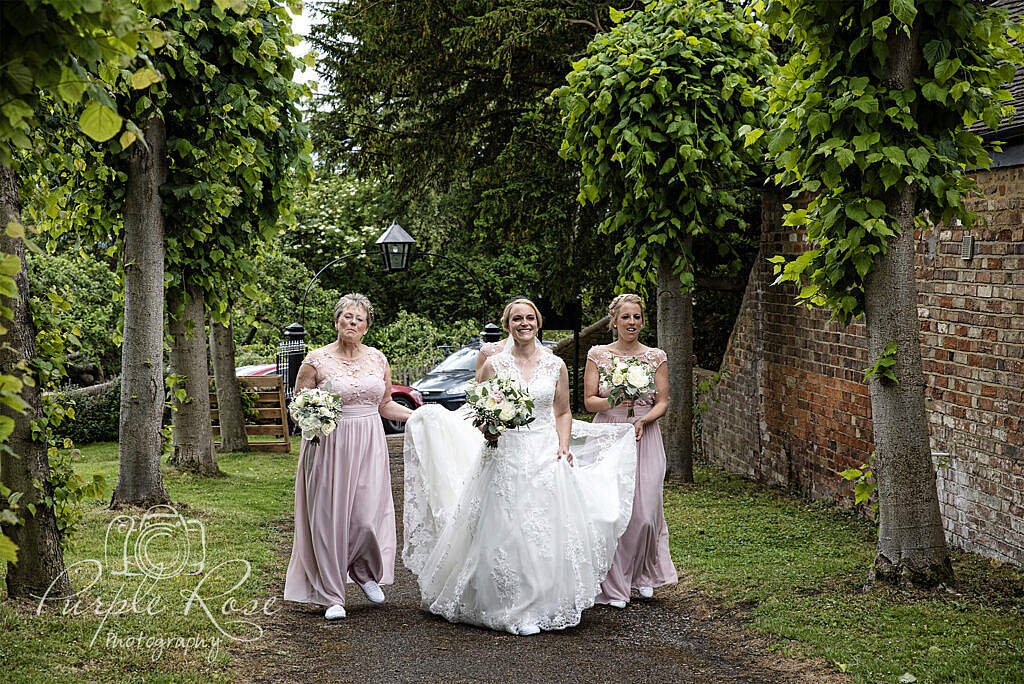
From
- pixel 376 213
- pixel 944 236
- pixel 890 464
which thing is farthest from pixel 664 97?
pixel 376 213

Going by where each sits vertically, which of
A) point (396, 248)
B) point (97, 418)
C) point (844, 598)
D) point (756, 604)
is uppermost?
point (396, 248)

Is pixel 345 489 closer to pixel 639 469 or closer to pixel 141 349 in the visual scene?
pixel 639 469

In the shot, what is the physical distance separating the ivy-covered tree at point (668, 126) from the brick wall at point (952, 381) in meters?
1.19

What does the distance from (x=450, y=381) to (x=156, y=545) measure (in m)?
9.97

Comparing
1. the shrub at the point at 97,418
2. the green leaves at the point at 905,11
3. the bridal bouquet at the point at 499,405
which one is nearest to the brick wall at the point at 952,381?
the green leaves at the point at 905,11

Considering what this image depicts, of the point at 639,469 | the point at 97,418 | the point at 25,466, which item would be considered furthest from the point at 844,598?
the point at 97,418

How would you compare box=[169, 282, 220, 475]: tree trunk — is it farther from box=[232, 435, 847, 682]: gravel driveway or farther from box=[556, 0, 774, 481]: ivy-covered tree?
box=[232, 435, 847, 682]: gravel driveway

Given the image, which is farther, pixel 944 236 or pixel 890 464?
pixel 944 236

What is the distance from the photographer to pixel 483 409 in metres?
6.06

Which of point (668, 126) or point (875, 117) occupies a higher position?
point (668, 126)

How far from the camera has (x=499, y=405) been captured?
19.9 feet

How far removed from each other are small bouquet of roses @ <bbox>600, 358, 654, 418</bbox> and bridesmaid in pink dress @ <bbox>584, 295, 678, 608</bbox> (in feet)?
0.25

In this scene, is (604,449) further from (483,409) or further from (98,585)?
(98,585)

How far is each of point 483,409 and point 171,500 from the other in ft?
14.3
